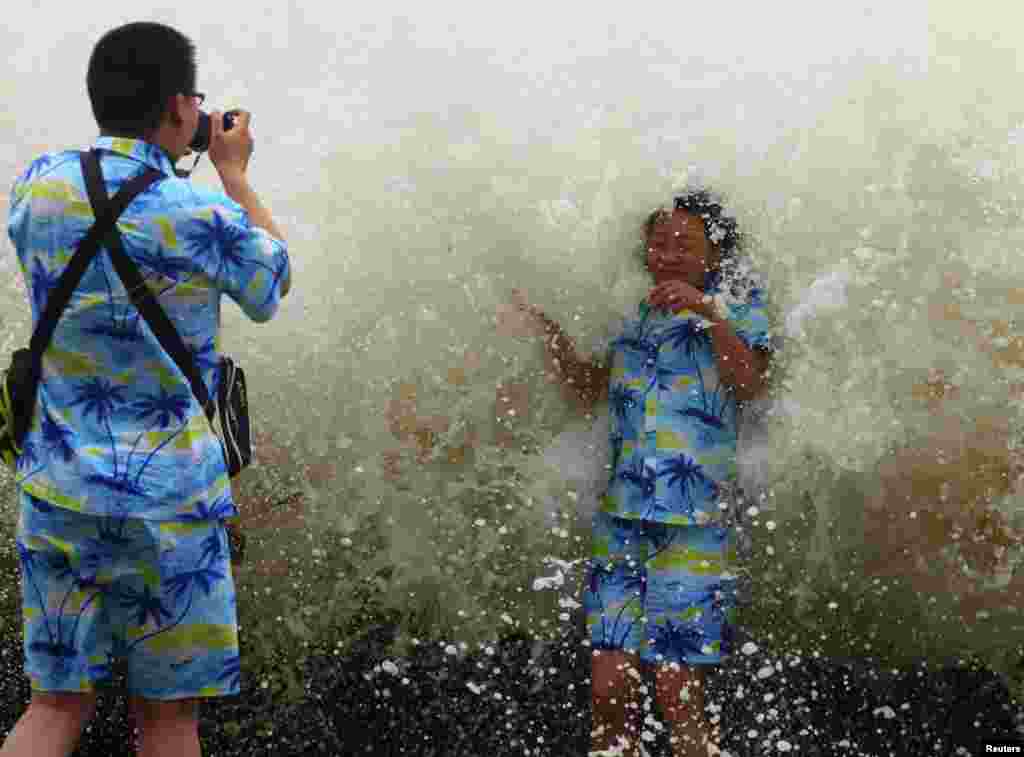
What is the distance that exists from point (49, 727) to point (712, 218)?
209cm

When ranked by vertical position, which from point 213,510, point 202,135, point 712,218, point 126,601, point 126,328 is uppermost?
point 712,218

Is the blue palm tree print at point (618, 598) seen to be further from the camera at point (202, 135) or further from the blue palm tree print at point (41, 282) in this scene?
the blue palm tree print at point (41, 282)

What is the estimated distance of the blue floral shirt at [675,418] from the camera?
11.1 feet

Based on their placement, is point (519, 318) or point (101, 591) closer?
point (101, 591)

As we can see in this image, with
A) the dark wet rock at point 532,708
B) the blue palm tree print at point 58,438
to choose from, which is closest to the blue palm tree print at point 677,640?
the dark wet rock at point 532,708

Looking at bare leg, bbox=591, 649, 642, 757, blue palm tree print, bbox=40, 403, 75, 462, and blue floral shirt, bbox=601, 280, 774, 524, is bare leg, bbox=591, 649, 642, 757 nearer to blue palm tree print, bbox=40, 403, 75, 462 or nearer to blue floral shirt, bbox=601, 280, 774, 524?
blue floral shirt, bbox=601, 280, 774, 524

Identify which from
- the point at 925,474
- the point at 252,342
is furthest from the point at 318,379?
the point at 925,474

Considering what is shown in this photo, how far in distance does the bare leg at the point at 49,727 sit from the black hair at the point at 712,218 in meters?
1.90

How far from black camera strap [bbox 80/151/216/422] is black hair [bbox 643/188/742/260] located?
60.2 inches

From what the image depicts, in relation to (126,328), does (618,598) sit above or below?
below

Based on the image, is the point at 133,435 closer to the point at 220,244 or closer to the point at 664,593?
the point at 220,244

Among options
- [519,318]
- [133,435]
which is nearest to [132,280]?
[133,435]

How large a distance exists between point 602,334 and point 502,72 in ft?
2.73

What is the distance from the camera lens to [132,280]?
2.38 meters
